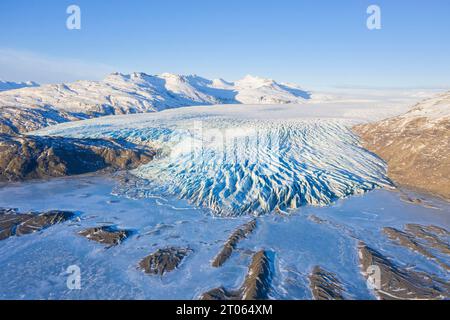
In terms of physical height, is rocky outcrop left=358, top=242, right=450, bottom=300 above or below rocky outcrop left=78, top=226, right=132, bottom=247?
below

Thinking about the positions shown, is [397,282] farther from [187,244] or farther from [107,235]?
[107,235]

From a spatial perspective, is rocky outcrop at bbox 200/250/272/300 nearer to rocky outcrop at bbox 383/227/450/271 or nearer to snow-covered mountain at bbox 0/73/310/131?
rocky outcrop at bbox 383/227/450/271

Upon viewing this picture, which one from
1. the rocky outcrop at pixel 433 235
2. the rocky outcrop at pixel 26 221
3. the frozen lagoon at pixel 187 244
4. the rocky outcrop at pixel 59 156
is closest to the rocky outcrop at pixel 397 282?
the frozen lagoon at pixel 187 244

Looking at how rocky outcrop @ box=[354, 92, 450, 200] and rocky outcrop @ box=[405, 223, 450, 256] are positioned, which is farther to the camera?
rocky outcrop @ box=[354, 92, 450, 200]

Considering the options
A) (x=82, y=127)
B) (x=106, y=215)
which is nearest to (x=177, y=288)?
(x=106, y=215)

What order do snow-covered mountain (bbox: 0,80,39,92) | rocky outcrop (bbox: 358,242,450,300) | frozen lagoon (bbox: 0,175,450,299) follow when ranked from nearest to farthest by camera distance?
rocky outcrop (bbox: 358,242,450,300), frozen lagoon (bbox: 0,175,450,299), snow-covered mountain (bbox: 0,80,39,92)

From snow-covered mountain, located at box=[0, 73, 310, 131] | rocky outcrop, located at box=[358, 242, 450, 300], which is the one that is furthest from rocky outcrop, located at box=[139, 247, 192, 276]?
snow-covered mountain, located at box=[0, 73, 310, 131]

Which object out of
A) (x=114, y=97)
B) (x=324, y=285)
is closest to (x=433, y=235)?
(x=324, y=285)
